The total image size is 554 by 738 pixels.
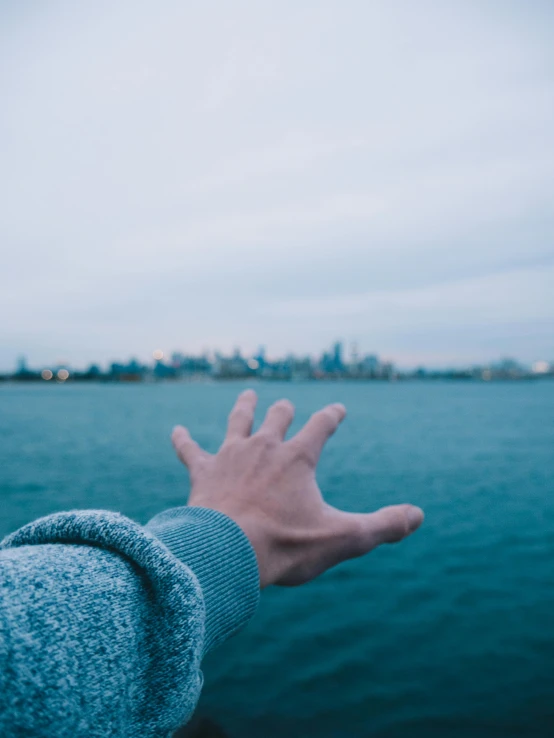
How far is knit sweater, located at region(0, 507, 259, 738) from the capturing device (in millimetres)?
655

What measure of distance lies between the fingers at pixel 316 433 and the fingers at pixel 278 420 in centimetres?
9

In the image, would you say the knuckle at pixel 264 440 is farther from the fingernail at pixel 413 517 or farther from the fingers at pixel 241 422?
the fingernail at pixel 413 517

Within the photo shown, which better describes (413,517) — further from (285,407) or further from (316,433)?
(285,407)

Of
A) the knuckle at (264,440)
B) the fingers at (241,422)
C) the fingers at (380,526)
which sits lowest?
the fingers at (380,526)

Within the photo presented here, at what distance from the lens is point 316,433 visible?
65.3 inches

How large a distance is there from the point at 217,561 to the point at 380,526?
59cm

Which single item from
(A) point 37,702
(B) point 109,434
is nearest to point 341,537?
(A) point 37,702

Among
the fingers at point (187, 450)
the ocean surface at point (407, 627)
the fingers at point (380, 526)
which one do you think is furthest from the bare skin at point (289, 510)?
the ocean surface at point (407, 627)

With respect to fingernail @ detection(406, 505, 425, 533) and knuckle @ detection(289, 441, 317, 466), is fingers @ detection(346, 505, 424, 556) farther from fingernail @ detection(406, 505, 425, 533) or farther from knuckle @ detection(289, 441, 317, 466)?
knuckle @ detection(289, 441, 317, 466)

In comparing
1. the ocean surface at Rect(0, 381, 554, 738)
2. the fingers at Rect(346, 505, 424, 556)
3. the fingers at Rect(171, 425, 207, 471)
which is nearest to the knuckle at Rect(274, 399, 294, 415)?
the fingers at Rect(171, 425, 207, 471)

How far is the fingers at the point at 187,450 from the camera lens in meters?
1.82

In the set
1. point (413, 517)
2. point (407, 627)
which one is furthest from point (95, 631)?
point (407, 627)

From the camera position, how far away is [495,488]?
76.9 ft

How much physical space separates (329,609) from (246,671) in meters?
2.89
